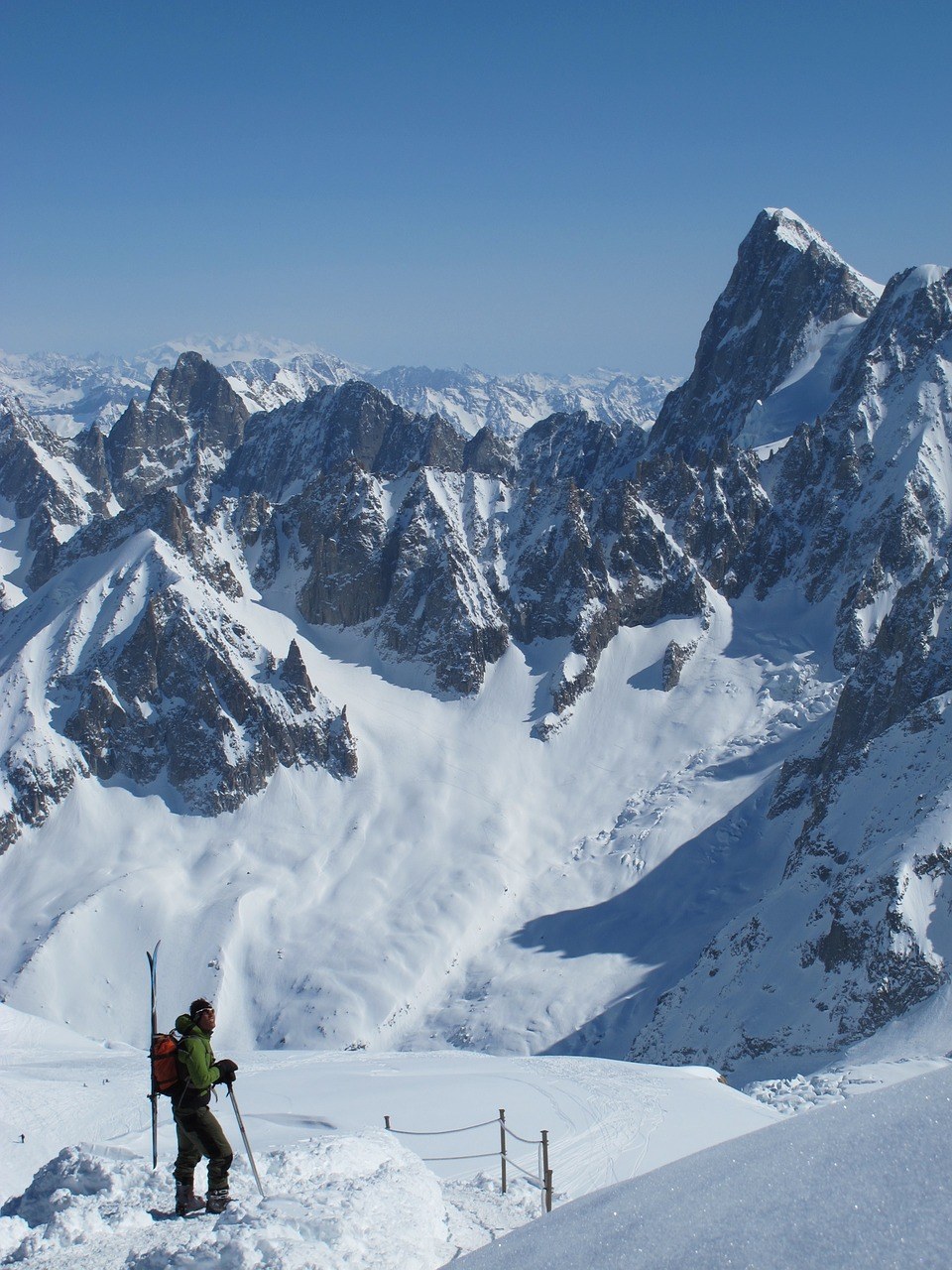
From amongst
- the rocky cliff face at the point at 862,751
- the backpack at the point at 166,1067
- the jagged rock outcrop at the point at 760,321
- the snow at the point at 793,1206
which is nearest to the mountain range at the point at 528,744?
the rocky cliff face at the point at 862,751

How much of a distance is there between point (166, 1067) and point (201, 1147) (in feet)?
3.77

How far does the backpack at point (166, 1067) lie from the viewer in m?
9.83

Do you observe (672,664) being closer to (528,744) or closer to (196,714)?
(528,744)

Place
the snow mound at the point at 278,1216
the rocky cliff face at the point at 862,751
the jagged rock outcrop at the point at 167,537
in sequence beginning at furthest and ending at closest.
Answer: the jagged rock outcrop at the point at 167,537 < the rocky cliff face at the point at 862,751 < the snow mound at the point at 278,1216

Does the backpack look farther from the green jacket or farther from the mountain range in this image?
the mountain range

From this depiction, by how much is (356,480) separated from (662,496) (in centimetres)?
4544

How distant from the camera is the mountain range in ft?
206

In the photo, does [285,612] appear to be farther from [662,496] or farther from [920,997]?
[920,997]

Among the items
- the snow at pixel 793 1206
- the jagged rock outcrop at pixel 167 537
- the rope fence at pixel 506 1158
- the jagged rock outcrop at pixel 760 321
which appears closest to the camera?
the snow at pixel 793 1206

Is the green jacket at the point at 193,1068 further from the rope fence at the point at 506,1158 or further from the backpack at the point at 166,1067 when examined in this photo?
the rope fence at the point at 506,1158

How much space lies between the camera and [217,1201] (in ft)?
33.5

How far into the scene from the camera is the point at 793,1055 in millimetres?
50969

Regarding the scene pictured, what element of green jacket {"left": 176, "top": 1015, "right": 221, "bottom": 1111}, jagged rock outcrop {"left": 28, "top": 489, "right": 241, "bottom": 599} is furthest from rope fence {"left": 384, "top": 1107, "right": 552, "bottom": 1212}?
jagged rock outcrop {"left": 28, "top": 489, "right": 241, "bottom": 599}

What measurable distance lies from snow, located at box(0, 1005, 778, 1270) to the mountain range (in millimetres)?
28604
